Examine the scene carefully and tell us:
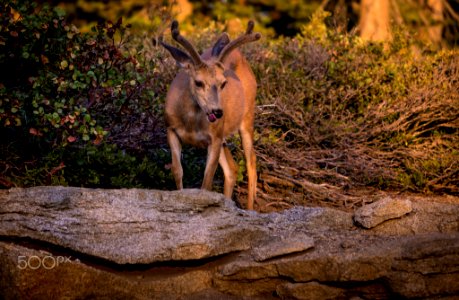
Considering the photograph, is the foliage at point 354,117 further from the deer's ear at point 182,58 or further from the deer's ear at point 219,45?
the deer's ear at point 182,58

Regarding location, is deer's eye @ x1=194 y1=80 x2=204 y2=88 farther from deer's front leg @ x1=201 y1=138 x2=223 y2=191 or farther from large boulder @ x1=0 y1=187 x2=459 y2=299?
large boulder @ x1=0 y1=187 x2=459 y2=299

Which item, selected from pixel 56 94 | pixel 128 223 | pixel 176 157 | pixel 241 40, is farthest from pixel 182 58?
pixel 128 223

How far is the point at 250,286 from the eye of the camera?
6.06 meters

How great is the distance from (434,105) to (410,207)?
4393 mm

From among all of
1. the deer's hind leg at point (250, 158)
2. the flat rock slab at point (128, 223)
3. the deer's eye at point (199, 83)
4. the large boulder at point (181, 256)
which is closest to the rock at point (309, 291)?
the large boulder at point (181, 256)

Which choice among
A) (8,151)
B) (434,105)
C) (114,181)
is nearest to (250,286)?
(114,181)

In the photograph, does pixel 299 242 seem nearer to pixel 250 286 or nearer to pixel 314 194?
pixel 250 286

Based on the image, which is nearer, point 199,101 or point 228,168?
point 199,101

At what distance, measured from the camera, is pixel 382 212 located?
6574 mm

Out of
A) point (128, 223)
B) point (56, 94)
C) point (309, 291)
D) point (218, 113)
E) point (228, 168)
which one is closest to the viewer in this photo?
point (309, 291)
